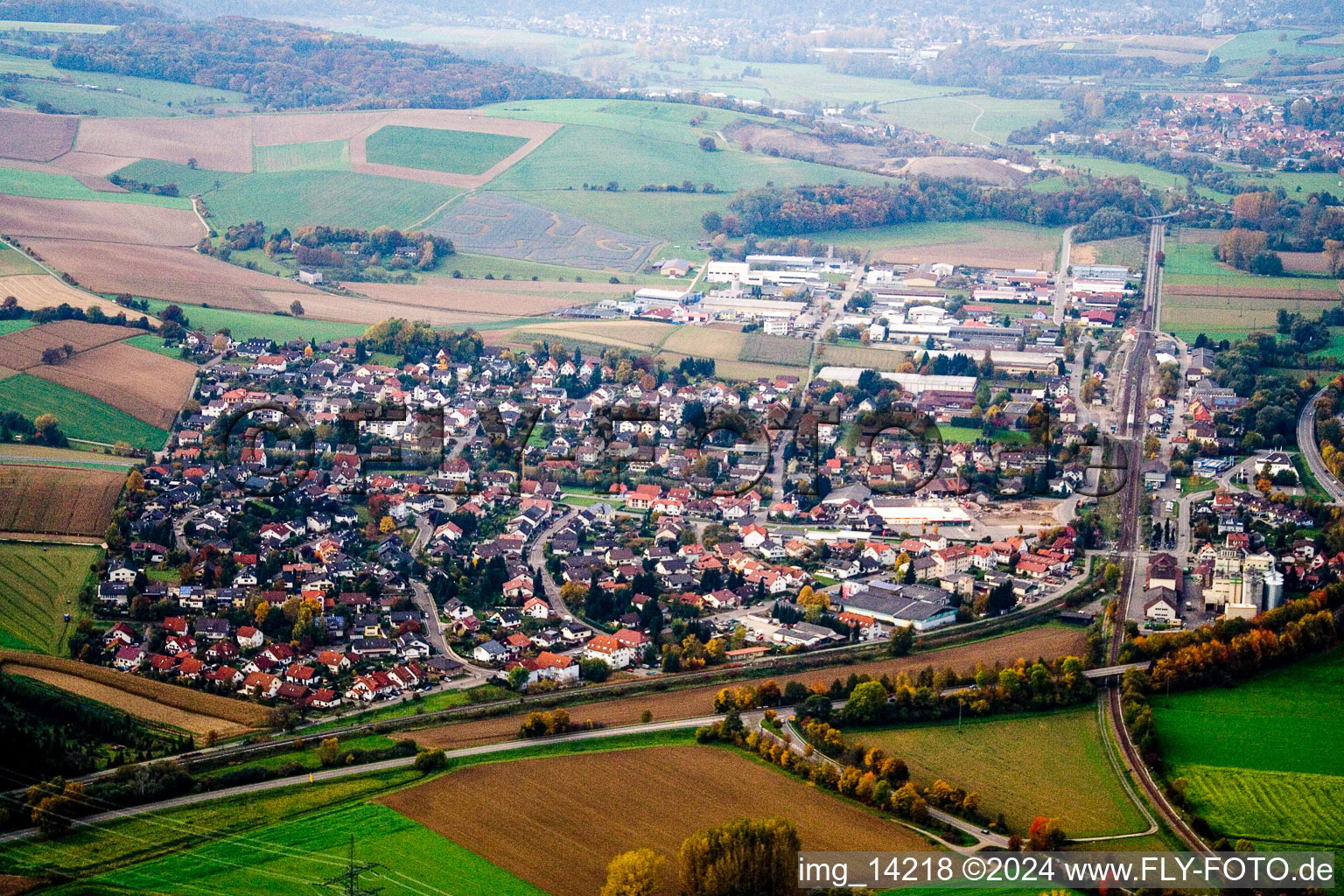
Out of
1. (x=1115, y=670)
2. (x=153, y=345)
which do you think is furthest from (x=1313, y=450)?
(x=153, y=345)

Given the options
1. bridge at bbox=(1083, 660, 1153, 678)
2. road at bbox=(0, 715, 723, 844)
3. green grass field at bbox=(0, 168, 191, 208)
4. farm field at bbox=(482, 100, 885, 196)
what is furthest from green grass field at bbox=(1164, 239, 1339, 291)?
green grass field at bbox=(0, 168, 191, 208)

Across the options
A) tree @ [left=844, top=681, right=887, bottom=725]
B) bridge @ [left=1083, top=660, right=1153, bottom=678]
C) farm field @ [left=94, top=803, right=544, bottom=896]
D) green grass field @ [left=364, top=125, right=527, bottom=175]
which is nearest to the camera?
farm field @ [left=94, top=803, right=544, bottom=896]

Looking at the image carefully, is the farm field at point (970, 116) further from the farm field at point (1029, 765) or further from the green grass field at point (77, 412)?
the farm field at point (1029, 765)

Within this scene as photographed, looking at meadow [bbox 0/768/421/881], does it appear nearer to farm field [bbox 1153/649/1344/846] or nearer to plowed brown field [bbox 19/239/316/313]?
farm field [bbox 1153/649/1344/846]

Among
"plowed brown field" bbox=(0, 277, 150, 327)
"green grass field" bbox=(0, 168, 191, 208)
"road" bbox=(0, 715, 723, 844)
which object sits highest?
"green grass field" bbox=(0, 168, 191, 208)

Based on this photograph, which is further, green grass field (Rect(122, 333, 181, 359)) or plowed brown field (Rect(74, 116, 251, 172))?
plowed brown field (Rect(74, 116, 251, 172))

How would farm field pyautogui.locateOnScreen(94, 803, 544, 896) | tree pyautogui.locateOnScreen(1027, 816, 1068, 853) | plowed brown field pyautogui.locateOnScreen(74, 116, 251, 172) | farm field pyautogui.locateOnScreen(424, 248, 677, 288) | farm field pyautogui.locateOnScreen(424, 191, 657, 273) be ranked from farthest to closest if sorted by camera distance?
1. plowed brown field pyautogui.locateOnScreen(74, 116, 251, 172)
2. farm field pyautogui.locateOnScreen(424, 191, 657, 273)
3. farm field pyautogui.locateOnScreen(424, 248, 677, 288)
4. tree pyautogui.locateOnScreen(1027, 816, 1068, 853)
5. farm field pyautogui.locateOnScreen(94, 803, 544, 896)

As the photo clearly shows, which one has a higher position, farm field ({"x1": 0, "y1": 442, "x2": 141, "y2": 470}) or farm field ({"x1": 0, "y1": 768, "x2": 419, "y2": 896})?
farm field ({"x1": 0, "y1": 442, "x2": 141, "y2": 470})
